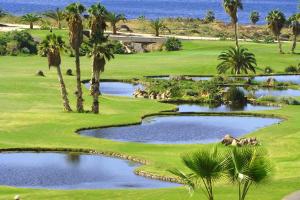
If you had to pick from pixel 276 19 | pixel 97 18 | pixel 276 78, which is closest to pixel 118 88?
pixel 97 18

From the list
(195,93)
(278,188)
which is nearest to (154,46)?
(195,93)

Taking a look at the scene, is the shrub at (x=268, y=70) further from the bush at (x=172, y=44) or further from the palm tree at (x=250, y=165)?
the palm tree at (x=250, y=165)

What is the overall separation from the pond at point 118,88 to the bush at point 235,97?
1386cm

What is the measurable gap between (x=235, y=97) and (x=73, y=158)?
4811 cm

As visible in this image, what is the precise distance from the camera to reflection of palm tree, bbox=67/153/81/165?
66444 mm

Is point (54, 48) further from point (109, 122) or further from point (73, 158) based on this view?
point (73, 158)

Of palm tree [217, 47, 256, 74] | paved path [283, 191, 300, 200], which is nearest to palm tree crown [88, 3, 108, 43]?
palm tree [217, 47, 256, 74]

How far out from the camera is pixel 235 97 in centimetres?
11238

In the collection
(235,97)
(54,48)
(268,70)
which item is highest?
(54,48)

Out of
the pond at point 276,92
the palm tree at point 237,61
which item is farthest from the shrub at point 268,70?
the pond at point 276,92

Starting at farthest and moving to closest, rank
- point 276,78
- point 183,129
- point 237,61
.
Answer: point 237,61 → point 276,78 → point 183,129

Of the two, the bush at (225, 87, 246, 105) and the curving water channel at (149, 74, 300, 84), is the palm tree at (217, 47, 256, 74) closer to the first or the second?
the curving water channel at (149, 74, 300, 84)

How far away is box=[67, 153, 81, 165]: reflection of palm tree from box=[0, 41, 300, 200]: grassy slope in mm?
2690

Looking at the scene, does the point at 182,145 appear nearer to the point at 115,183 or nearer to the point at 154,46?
the point at 115,183
